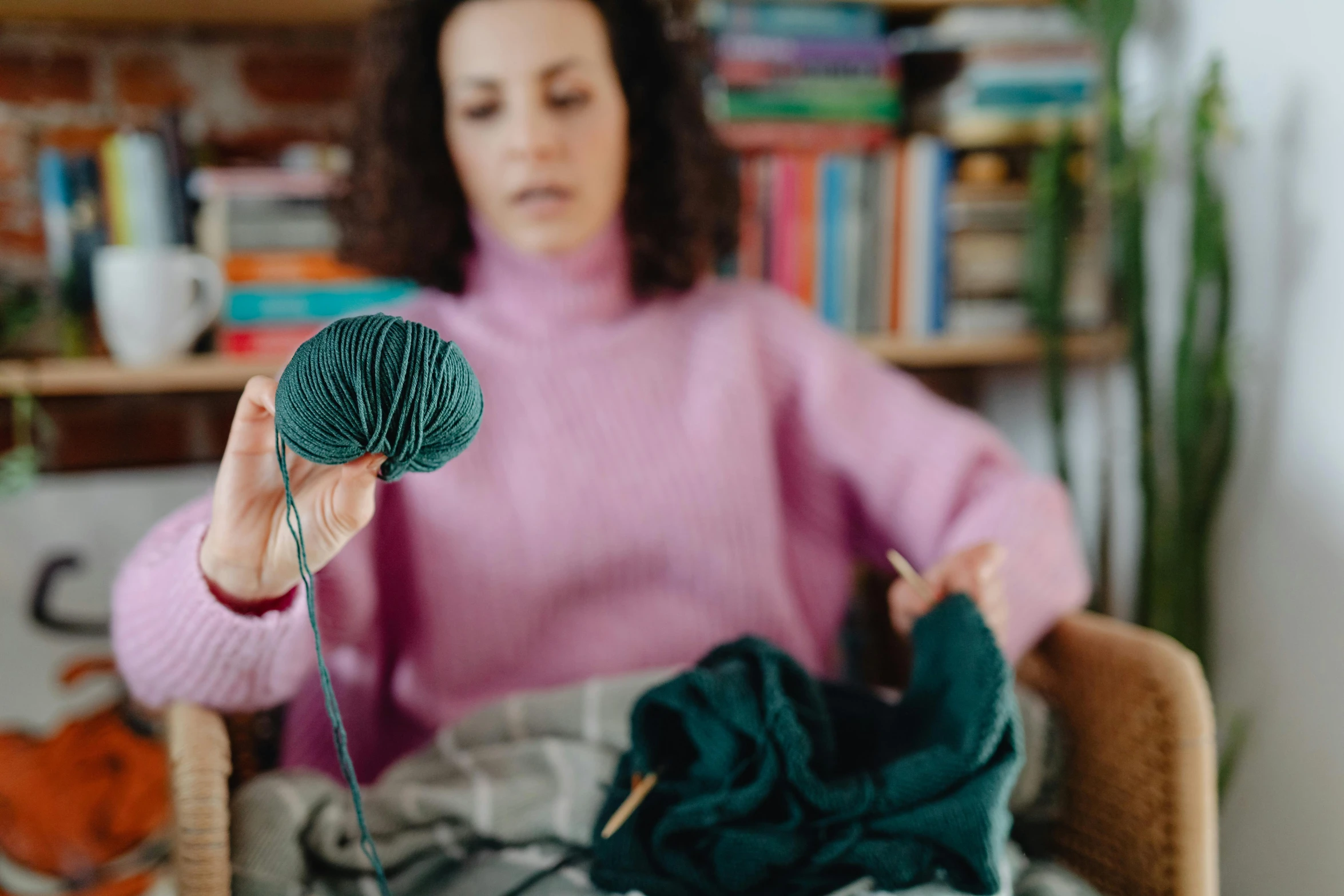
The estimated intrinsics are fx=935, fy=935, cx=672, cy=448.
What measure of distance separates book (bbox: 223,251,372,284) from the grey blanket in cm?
48

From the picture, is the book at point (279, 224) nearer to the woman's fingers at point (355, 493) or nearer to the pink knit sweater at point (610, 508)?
the pink knit sweater at point (610, 508)

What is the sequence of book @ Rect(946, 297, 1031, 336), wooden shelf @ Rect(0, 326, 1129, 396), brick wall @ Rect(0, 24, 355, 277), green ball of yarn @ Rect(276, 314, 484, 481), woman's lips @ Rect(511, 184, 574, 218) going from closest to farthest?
1. green ball of yarn @ Rect(276, 314, 484, 481)
2. woman's lips @ Rect(511, 184, 574, 218)
3. wooden shelf @ Rect(0, 326, 1129, 396)
4. brick wall @ Rect(0, 24, 355, 277)
5. book @ Rect(946, 297, 1031, 336)

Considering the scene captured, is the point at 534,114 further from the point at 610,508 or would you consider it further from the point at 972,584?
the point at 972,584

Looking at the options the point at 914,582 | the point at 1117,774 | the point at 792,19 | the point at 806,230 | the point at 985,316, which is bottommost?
the point at 1117,774

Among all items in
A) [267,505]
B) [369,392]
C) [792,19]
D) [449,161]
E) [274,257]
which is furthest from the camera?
[792,19]

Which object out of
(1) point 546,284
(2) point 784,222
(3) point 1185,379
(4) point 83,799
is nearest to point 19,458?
(4) point 83,799

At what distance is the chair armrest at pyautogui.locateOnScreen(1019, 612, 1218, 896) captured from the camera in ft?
2.04

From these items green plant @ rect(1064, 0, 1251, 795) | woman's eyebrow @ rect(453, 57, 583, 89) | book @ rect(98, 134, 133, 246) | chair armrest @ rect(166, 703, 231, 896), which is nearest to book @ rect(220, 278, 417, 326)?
book @ rect(98, 134, 133, 246)

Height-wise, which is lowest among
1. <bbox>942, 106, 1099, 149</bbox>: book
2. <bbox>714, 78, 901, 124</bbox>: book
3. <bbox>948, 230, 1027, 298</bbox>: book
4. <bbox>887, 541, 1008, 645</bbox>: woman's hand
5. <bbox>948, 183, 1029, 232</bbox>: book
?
<bbox>887, 541, 1008, 645</bbox>: woman's hand

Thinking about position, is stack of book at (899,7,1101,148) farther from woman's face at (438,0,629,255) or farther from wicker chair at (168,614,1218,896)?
wicker chair at (168,614,1218,896)

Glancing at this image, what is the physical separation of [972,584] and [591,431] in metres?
0.33

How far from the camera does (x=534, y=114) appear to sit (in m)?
0.74

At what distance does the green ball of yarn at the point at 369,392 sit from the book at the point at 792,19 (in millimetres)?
787

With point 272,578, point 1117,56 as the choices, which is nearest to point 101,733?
point 272,578
